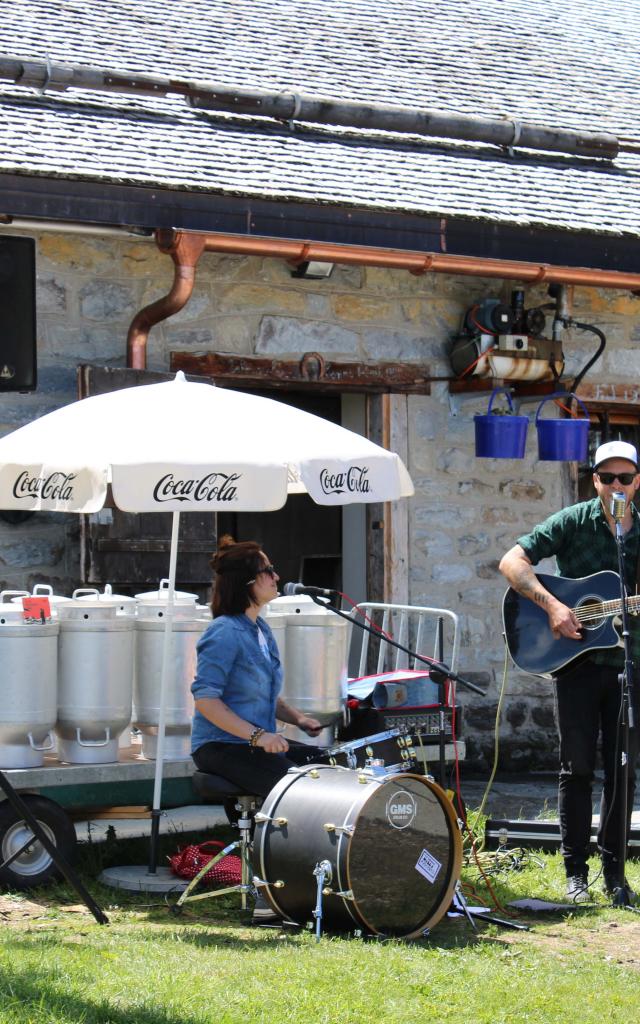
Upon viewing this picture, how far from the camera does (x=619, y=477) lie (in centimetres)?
606

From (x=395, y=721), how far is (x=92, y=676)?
1.57 meters

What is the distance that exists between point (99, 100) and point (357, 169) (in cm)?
158

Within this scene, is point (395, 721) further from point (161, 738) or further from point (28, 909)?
point (28, 909)

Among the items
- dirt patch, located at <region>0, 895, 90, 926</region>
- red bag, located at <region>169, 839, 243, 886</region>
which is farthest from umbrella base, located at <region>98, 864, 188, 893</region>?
dirt patch, located at <region>0, 895, 90, 926</region>

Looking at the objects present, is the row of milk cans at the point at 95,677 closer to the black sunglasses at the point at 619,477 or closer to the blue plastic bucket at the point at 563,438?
the black sunglasses at the point at 619,477

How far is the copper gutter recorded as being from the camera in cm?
811

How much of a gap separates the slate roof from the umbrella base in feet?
11.4

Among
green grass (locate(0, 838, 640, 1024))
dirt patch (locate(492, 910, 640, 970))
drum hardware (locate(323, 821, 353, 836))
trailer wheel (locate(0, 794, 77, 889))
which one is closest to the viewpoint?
green grass (locate(0, 838, 640, 1024))

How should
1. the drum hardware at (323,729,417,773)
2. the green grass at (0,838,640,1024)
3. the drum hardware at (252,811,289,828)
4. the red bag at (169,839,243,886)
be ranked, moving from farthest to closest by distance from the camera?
the red bag at (169,839,243,886), the drum hardware at (323,729,417,773), the drum hardware at (252,811,289,828), the green grass at (0,838,640,1024)

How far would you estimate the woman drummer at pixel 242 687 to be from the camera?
5.97 m

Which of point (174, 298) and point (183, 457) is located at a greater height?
point (174, 298)

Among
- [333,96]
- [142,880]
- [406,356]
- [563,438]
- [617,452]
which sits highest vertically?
[333,96]

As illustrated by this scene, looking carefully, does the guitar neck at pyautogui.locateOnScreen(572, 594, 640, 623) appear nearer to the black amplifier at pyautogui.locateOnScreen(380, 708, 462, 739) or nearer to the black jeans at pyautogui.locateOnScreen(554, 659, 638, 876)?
the black jeans at pyautogui.locateOnScreen(554, 659, 638, 876)

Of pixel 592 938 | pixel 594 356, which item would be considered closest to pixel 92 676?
pixel 592 938
